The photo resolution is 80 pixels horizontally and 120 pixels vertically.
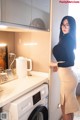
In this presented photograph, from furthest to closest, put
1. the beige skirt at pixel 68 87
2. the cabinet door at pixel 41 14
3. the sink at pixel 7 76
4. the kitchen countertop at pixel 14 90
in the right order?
the beige skirt at pixel 68 87 → the sink at pixel 7 76 → the cabinet door at pixel 41 14 → the kitchen countertop at pixel 14 90

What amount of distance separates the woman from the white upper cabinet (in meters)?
0.24

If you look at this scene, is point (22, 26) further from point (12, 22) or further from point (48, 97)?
point (48, 97)

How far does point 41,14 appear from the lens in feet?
6.22

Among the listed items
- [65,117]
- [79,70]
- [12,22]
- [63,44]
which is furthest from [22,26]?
[79,70]

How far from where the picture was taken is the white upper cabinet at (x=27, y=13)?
4.47ft

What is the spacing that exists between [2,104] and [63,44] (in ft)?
3.43

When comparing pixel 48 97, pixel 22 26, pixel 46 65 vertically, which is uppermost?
pixel 22 26

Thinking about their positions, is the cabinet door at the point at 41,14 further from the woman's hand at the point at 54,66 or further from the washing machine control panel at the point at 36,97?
the washing machine control panel at the point at 36,97

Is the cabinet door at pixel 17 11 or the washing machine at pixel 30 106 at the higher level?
the cabinet door at pixel 17 11

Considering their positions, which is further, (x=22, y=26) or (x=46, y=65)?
(x=46, y=65)

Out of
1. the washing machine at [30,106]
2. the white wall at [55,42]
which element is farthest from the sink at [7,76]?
the white wall at [55,42]

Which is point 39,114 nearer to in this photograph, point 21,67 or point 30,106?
point 30,106

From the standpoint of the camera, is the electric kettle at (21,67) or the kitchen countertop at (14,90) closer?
the kitchen countertop at (14,90)

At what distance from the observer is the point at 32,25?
174 centimetres
